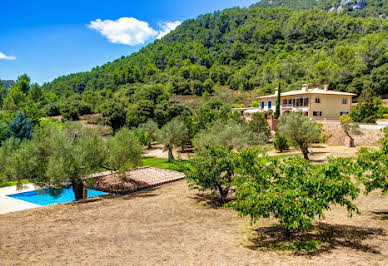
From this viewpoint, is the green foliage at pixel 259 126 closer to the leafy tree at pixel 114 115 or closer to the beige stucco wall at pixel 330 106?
the beige stucco wall at pixel 330 106

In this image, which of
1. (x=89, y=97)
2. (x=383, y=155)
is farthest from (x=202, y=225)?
(x=89, y=97)

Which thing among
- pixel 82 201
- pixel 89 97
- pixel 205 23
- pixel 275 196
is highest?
pixel 205 23

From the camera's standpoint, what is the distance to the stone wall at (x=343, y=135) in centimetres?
3111

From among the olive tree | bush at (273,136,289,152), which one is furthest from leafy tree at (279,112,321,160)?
the olive tree

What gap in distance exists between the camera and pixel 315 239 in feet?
30.1

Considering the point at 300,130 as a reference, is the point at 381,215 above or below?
below

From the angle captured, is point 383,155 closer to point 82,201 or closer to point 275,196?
point 275,196

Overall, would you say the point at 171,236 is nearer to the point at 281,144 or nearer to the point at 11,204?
the point at 11,204

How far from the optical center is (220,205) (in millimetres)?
15164

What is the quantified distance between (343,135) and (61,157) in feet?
103

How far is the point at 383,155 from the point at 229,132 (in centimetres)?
1798

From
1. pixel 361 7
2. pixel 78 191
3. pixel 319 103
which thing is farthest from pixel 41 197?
pixel 361 7

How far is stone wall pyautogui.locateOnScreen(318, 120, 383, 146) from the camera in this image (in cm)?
3111

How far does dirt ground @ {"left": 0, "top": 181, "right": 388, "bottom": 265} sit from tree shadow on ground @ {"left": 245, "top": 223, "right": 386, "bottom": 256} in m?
0.03
